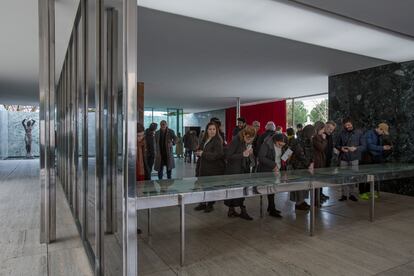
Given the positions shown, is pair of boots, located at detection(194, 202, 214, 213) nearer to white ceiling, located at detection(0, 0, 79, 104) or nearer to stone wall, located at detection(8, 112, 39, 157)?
white ceiling, located at detection(0, 0, 79, 104)

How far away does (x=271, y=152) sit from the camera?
176 inches

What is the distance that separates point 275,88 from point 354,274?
778 cm

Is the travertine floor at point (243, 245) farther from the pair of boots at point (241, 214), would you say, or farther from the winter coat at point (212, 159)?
the winter coat at point (212, 159)

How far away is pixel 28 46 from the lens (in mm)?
5664

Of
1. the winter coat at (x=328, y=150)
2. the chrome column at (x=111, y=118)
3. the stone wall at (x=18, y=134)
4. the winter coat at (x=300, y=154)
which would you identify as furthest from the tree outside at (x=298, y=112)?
the stone wall at (x=18, y=134)

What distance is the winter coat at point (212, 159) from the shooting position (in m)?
4.34

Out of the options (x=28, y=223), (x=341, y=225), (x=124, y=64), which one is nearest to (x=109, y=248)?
(x=124, y=64)

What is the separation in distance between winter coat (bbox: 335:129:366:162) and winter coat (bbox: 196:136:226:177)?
8.45 feet

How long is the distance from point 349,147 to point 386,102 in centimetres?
194

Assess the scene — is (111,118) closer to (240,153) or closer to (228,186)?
(228,186)

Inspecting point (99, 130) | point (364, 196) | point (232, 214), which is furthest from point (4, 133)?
point (364, 196)

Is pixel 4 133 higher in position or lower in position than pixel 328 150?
higher

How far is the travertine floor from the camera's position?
2791 mm

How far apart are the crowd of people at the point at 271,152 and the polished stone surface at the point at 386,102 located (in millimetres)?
706
